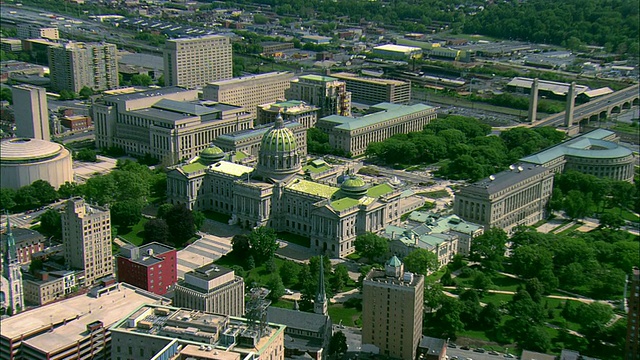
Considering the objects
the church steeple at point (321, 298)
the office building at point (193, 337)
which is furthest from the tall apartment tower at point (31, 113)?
the office building at point (193, 337)

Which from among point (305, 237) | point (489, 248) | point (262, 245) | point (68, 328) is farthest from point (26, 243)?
point (489, 248)

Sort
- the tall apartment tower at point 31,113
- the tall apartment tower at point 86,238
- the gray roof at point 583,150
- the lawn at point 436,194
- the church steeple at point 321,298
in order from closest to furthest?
Result: the church steeple at point 321,298, the tall apartment tower at point 86,238, the lawn at point 436,194, the gray roof at point 583,150, the tall apartment tower at point 31,113

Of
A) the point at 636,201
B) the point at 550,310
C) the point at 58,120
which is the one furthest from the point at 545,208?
the point at 58,120

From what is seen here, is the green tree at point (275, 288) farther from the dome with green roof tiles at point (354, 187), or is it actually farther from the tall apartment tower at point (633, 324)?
the tall apartment tower at point (633, 324)

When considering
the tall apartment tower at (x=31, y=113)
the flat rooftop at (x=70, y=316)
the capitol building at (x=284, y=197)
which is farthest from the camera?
the tall apartment tower at (x=31, y=113)

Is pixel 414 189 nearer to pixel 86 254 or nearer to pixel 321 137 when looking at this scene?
pixel 321 137

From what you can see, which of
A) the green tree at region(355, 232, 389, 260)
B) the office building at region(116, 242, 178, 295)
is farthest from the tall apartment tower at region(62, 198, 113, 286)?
the green tree at region(355, 232, 389, 260)

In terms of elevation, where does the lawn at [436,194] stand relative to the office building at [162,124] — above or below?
below

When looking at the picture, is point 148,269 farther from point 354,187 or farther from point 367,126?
point 367,126
